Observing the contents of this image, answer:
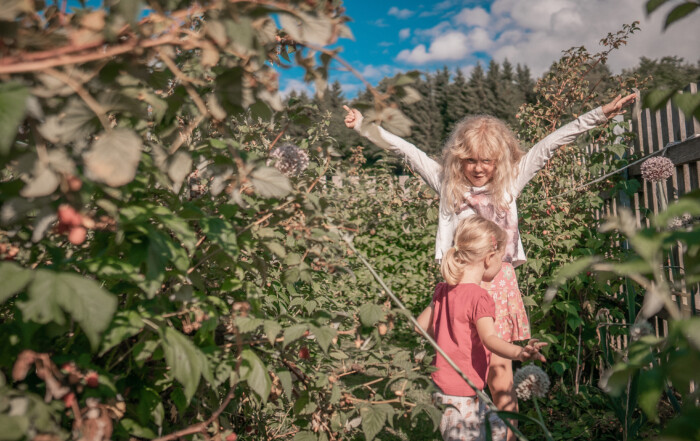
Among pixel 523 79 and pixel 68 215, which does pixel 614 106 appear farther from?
pixel 523 79

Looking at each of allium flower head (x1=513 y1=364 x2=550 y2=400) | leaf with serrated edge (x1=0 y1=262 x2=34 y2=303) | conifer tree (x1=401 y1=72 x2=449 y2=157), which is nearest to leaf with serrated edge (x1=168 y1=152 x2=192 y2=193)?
leaf with serrated edge (x1=0 y1=262 x2=34 y2=303)

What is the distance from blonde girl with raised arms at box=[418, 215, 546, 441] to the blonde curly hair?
421 mm

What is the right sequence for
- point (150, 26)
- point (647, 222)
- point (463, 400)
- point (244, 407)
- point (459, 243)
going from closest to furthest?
1. point (150, 26)
2. point (244, 407)
3. point (463, 400)
4. point (459, 243)
5. point (647, 222)

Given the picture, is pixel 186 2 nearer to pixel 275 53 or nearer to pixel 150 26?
pixel 150 26

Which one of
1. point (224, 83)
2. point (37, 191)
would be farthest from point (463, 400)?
point (37, 191)

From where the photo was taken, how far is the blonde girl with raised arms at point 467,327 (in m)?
2.14

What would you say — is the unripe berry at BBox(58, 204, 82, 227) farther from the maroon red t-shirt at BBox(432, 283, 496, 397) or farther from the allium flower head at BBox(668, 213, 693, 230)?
the allium flower head at BBox(668, 213, 693, 230)

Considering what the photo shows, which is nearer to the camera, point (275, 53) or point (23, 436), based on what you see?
point (23, 436)

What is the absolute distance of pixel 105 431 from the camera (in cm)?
89

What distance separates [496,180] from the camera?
2994 millimetres

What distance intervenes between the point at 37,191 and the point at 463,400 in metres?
1.88

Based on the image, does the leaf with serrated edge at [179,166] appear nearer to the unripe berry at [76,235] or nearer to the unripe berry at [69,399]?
the unripe berry at [76,235]

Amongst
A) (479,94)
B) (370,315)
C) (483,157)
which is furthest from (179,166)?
(479,94)

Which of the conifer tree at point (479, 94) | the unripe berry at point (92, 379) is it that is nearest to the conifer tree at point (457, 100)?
the conifer tree at point (479, 94)
